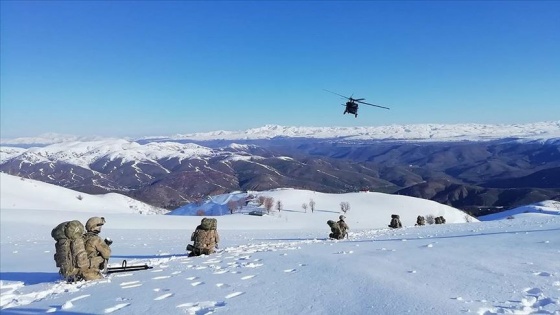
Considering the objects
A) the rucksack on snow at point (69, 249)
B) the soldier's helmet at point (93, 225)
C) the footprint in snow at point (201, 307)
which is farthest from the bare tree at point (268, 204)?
the footprint in snow at point (201, 307)

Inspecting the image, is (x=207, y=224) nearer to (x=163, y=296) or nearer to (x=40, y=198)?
(x=163, y=296)

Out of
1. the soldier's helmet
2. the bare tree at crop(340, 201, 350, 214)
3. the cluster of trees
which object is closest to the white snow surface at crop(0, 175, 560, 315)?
the soldier's helmet

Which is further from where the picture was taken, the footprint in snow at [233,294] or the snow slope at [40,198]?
the snow slope at [40,198]

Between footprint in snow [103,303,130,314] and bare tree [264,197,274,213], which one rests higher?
bare tree [264,197,274,213]

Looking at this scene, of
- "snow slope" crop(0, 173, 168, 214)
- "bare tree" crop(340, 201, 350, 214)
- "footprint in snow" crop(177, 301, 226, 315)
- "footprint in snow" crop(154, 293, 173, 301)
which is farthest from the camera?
"bare tree" crop(340, 201, 350, 214)

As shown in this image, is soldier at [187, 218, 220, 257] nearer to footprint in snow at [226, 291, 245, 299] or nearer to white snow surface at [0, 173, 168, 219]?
footprint in snow at [226, 291, 245, 299]

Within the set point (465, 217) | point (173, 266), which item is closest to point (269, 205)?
point (465, 217)

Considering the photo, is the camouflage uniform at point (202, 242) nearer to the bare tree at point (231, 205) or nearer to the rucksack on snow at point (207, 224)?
the rucksack on snow at point (207, 224)

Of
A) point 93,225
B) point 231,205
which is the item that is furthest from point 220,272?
point 231,205

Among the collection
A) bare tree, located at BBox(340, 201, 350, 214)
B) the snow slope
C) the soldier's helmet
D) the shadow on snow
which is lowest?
bare tree, located at BBox(340, 201, 350, 214)
